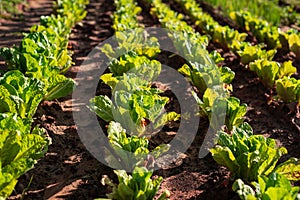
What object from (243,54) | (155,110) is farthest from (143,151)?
(243,54)

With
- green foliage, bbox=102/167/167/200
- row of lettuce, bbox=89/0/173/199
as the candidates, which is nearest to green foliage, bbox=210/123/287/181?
row of lettuce, bbox=89/0/173/199

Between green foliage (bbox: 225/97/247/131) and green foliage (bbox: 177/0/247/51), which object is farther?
green foliage (bbox: 177/0/247/51)

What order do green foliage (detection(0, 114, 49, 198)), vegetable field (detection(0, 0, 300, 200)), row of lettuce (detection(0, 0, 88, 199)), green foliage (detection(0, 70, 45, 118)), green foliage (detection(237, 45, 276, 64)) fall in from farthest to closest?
1. green foliage (detection(237, 45, 276, 64))
2. green foliage (detection(0, 70, 45, 118))
3. vegetable field (detection(0, 0, 300, 200))
4. row of lettuce (detection(0, 0, 88, 199))
5. green foliage (detection(0, 114, 49, 198))

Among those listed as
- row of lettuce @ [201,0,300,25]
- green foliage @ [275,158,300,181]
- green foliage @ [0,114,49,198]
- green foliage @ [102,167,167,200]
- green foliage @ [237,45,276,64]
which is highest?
green foliage @ [0,114,49,198]

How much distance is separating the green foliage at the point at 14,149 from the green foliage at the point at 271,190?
1.52 metres

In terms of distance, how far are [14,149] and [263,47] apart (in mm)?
5620

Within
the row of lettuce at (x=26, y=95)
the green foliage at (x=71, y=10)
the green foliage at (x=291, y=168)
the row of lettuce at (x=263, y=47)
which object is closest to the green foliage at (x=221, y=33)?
the row of lettuce at (x=263, y=47)

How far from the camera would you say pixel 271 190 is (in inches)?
105

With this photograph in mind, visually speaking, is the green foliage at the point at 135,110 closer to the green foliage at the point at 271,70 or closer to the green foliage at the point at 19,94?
the green foliage at the point at 19,94

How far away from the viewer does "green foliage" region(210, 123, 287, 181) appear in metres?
3.28

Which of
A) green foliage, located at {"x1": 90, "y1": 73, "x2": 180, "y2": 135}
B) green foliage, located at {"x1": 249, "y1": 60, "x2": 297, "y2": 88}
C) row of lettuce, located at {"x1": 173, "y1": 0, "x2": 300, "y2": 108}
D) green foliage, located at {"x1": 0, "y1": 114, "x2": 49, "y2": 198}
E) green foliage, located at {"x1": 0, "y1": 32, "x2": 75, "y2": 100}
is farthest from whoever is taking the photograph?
green foliage, located at {"x1": 249, "y1": 60, "x2": 297, "y2": 88}

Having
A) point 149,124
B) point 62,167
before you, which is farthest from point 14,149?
point 149,124

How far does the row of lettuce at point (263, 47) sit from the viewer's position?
487cm

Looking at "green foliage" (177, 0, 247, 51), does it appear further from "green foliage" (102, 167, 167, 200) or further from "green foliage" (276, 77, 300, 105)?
"green foliage" (102, 167, 167, 200)
